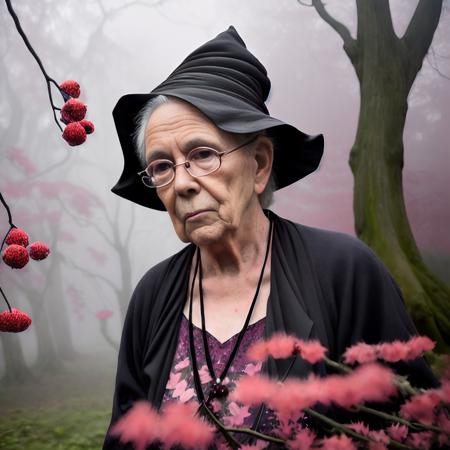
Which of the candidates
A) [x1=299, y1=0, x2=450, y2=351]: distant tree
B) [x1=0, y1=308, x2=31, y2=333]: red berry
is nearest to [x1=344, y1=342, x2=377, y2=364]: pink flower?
[x1=0, y1=308, x2=31, y2=333]: red berry

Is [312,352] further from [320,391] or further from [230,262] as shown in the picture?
[230,262]

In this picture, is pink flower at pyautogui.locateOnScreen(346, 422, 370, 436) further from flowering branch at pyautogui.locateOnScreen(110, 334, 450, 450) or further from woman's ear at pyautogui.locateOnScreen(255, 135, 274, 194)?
woman's ear at pyautogui.locateOnScreen(255, 135, 274, 194)

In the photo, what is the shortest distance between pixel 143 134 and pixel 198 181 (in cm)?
19

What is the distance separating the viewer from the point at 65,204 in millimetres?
2100

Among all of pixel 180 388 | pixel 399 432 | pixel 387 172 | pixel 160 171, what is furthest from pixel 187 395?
pixel 387 172

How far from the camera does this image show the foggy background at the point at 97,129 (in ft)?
6.66

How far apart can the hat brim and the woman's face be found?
0.03 metres

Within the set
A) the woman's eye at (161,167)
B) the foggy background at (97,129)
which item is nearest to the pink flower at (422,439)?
the woman's eye at (161,167)

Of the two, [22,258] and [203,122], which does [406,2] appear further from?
[22,258]

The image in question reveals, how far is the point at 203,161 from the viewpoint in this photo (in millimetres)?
779

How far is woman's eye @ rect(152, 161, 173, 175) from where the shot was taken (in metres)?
0.80

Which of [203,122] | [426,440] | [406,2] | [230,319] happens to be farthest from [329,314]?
[406,2]

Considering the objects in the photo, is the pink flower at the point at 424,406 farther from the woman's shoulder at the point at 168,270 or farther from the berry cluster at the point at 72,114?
the woman's shoulder at the point at 168,270

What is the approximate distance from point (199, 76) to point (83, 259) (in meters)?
1.49
